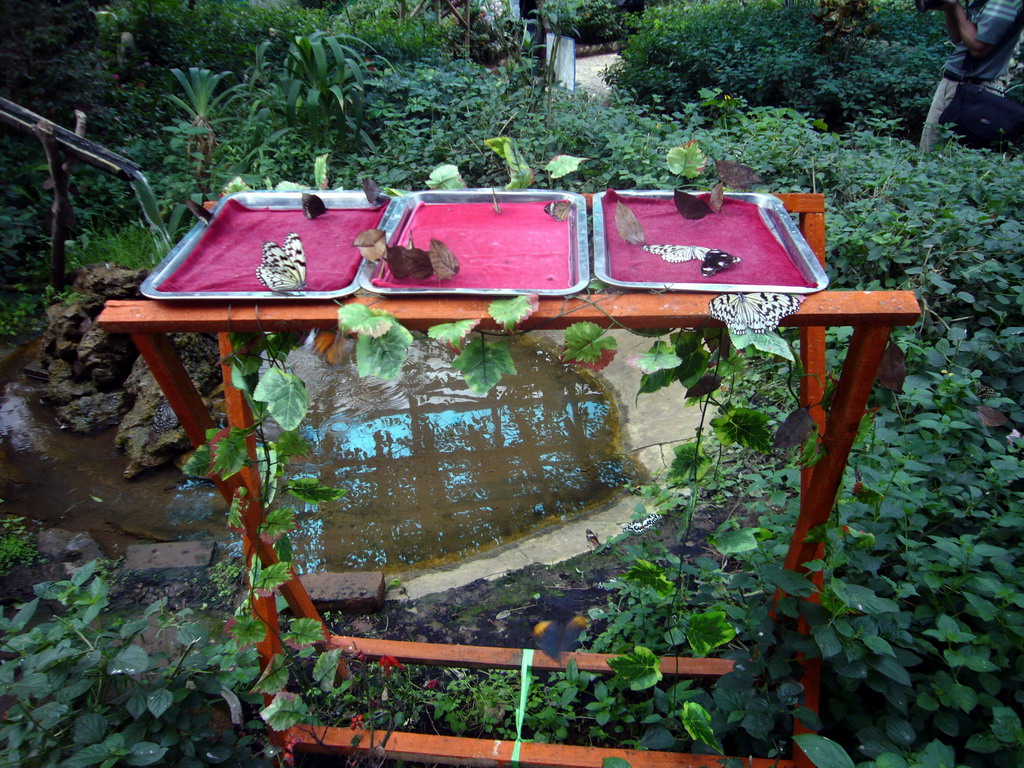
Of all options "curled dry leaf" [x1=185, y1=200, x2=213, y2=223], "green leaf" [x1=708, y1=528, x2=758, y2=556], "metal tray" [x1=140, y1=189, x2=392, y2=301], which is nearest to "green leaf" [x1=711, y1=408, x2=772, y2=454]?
"green leaf" [x1=708, y1=528, x2=758, y2=556]

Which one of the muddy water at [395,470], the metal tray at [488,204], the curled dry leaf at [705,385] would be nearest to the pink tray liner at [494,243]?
the metal tray at [488,204]

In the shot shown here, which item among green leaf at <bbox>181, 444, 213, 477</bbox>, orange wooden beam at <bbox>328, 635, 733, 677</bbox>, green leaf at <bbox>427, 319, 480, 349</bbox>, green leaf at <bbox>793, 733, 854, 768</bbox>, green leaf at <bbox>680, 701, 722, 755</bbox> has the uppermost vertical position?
green leaf at <bbox>427, 319, 480, 349</bbox>

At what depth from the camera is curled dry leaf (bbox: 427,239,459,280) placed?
1.25 meters

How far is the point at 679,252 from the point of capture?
1355mm

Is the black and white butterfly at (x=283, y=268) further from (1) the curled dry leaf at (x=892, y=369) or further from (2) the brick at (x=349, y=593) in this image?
(2) the brick at (x=349, y=593)

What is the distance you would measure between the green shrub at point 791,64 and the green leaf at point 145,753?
5723 millimetres

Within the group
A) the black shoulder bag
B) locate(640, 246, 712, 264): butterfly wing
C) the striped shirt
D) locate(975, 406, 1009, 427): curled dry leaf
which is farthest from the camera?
the black shoulder bag

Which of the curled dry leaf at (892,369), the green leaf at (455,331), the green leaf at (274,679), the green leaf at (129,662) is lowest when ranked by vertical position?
the green leaf at (274,679)

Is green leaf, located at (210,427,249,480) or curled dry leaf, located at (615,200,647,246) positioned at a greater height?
curled dry leaf, located at (615,200,647,246)

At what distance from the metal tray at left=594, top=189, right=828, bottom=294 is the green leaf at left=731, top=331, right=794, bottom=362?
105 mm

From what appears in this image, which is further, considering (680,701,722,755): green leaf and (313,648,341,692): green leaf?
(313,648,341,692): green leaf

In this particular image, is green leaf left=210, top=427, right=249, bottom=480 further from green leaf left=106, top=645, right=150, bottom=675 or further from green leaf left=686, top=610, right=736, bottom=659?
green leaf left=686, top=610, right=736, bottom=659

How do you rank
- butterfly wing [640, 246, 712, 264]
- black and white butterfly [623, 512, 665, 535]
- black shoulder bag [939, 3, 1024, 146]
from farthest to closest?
black shoulder bag [939, 3, 1024, 146]
black and white butterfly [623, 512, 665, 535]
butterfly wing [640, 246, 712, 264]

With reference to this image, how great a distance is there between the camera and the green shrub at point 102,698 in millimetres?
1321
